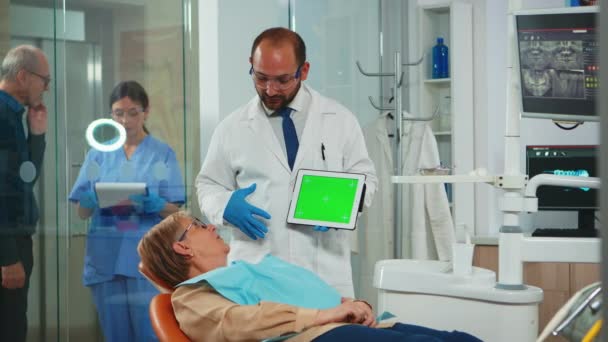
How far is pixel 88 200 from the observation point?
3168 millimetres

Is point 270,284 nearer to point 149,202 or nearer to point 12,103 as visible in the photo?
point 149,202

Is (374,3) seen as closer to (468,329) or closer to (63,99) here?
(63,99)

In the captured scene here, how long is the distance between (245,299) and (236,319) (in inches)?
6.3


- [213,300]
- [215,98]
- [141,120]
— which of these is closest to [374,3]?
[215,98]

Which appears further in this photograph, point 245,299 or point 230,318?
point 245,299

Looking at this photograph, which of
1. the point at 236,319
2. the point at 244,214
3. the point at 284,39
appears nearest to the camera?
the point at 236,319

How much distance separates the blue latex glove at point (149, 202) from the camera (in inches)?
128

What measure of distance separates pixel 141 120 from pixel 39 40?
1.60 ft

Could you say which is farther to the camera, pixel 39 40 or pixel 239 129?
pixel 39 40

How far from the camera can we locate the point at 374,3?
454 centimetres

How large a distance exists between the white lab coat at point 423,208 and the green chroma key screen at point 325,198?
1827 mm

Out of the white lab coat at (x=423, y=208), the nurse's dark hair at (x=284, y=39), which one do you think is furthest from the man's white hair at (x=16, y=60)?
the white lab coat at (x=423, y=208)

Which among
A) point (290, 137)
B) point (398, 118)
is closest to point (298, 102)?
point (290, 137)

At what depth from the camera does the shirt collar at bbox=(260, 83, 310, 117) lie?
282 cm
